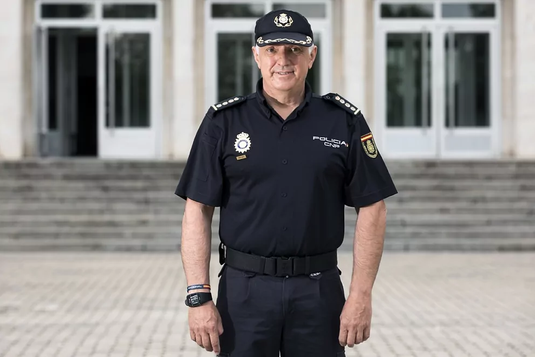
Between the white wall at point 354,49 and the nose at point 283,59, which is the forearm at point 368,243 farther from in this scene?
the white wall at point 354,49

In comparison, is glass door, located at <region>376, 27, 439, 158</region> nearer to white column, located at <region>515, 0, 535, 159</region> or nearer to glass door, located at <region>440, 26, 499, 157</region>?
glass door, located at <region>440, 26, 499, 157</region>

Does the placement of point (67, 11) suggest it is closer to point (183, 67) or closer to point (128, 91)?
point (128, 91)

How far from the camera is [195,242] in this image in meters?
3.53

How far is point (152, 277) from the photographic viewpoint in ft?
37.1

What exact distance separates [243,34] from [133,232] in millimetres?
6804

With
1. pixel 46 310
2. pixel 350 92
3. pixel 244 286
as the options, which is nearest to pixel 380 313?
pixel 46 310

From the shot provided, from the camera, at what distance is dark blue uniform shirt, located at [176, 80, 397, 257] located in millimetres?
3494

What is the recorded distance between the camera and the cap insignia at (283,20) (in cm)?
348

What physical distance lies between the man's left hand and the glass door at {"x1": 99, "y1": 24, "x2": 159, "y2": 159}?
16708 mm

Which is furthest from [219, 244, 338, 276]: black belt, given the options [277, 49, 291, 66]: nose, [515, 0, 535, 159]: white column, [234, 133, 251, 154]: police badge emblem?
[515, 0, 535, 159]: white column

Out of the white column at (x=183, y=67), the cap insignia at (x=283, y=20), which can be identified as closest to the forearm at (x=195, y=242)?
the cap insignia at (x=283, y=20)

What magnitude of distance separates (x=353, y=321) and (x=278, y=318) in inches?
10.7

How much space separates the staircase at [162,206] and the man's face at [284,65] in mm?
10499

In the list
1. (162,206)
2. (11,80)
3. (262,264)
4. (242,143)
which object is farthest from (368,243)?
(11,80)
